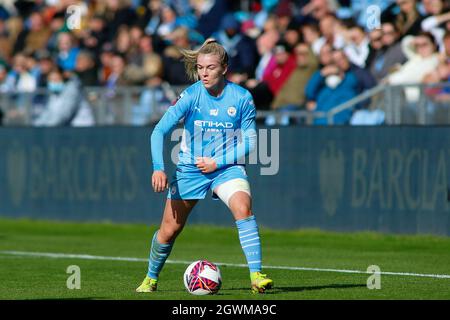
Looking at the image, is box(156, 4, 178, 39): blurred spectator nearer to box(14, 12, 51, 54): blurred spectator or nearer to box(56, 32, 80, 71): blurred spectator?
box(56, 32, 80, 71): blurred spectator

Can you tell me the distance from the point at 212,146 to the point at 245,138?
0.34 meters

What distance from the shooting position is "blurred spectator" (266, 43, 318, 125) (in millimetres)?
21234

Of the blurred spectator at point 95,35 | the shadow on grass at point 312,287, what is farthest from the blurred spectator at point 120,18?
the shadow on grass at point 312,287

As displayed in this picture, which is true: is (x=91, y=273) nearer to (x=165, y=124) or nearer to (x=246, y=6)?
(x=165, y=124)

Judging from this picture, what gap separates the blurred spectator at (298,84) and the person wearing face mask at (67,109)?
389 cm

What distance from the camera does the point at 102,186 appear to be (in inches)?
893

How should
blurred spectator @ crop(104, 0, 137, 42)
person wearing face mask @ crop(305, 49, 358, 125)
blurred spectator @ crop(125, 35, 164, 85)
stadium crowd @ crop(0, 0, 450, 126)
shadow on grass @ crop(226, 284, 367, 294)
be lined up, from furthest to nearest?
1. blurred spectator @ crop(104, 0, 137, 42)
2. blurred spectator @ crop(125, 35, 164, 85)
3. stadium crowd @ crop(0, 0, 450, 126)
4. person wearing face mask @ crop(305, 49, 358, 125)
5. shadow on grass @ crop(226, 284, 367, 294)

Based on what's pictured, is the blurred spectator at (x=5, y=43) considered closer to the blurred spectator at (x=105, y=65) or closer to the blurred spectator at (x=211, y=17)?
the blurred spectator at (x=105, y=65)

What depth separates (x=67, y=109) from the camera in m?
23.5

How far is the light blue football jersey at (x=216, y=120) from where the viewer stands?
11.3 meters

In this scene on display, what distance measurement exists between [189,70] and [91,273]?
11.1 ft

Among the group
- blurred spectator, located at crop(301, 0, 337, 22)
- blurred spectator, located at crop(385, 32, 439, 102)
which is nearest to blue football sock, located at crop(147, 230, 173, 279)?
blurred spectator, located at crop(385, 32, 439, 102)

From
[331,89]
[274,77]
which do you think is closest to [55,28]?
[274,77]

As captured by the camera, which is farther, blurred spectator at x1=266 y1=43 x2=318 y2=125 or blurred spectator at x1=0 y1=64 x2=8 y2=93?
blurred spectator at x1=0 y1=64 x2=8 y2=93
